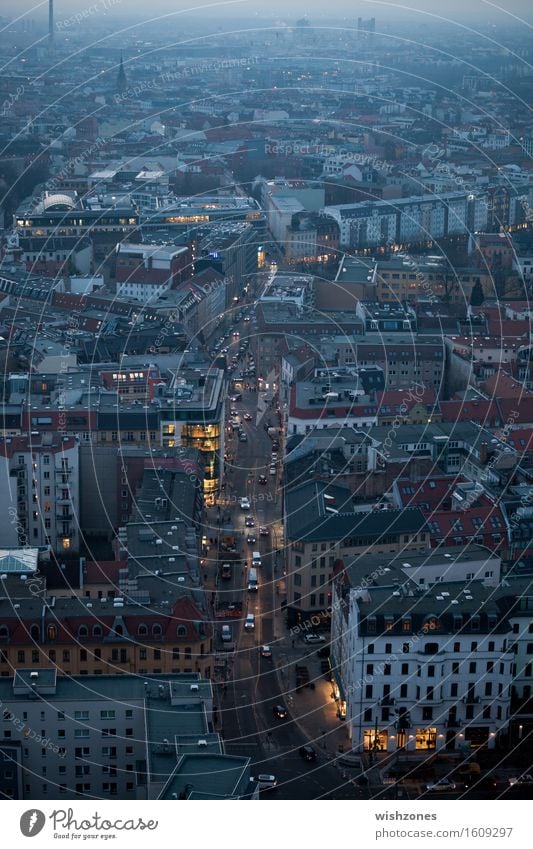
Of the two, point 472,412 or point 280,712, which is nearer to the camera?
point 280,712

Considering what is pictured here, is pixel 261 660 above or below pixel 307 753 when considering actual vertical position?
above

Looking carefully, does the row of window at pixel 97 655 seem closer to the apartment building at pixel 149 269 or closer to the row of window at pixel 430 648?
the row of window at pixel 430 648

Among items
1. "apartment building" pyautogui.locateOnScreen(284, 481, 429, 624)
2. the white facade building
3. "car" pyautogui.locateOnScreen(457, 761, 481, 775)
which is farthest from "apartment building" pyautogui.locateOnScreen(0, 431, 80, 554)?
"car" pyautogui.locateOnScreen(457, 761, 481, 775)

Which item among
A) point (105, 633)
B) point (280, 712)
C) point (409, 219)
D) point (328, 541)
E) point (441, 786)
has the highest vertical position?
point (409, 219)

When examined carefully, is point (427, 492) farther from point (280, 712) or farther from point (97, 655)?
point (97, 655)

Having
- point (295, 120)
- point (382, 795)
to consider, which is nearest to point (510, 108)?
point (295, 120)

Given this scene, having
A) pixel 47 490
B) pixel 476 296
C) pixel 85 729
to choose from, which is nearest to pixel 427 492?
pixel 47 490

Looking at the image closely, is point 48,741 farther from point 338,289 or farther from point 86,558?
point 338,289

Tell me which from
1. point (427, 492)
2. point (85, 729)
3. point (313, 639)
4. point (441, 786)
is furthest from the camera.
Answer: point (427, 492)
